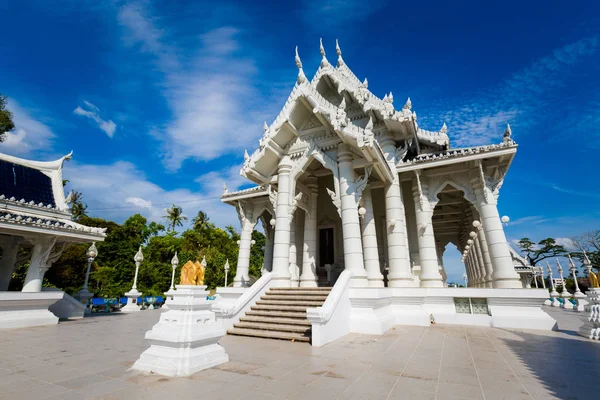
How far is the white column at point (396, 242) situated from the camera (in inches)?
394

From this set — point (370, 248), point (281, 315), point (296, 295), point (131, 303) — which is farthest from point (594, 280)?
point (131, 303)

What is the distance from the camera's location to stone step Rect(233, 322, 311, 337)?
262 inches

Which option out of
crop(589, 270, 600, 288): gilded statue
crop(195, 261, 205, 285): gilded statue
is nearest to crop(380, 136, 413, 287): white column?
crop(589, 270, 600, 288): gilded statue

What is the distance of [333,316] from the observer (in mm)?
6527

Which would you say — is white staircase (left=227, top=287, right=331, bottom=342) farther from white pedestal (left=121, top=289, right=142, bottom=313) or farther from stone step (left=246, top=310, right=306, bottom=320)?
white pedestal (left=121, top=289, right=142, bottom=313)

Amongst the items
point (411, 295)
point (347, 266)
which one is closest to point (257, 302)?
point (347, 266)

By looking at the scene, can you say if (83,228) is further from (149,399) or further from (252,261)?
(252,261)

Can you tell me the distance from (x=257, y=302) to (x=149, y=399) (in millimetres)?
5358

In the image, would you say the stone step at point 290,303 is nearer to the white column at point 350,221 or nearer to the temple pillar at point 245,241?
the white column at point 350,221

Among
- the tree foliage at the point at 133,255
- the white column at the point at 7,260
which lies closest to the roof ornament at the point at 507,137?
the white column at the point at 7,260

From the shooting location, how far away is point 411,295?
9.55 meters

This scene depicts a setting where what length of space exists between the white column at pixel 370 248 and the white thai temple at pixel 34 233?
387 inches

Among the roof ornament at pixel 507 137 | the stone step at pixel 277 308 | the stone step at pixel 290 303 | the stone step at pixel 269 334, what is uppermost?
the roof ornament at pixel 507 137

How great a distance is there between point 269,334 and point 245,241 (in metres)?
7.64
